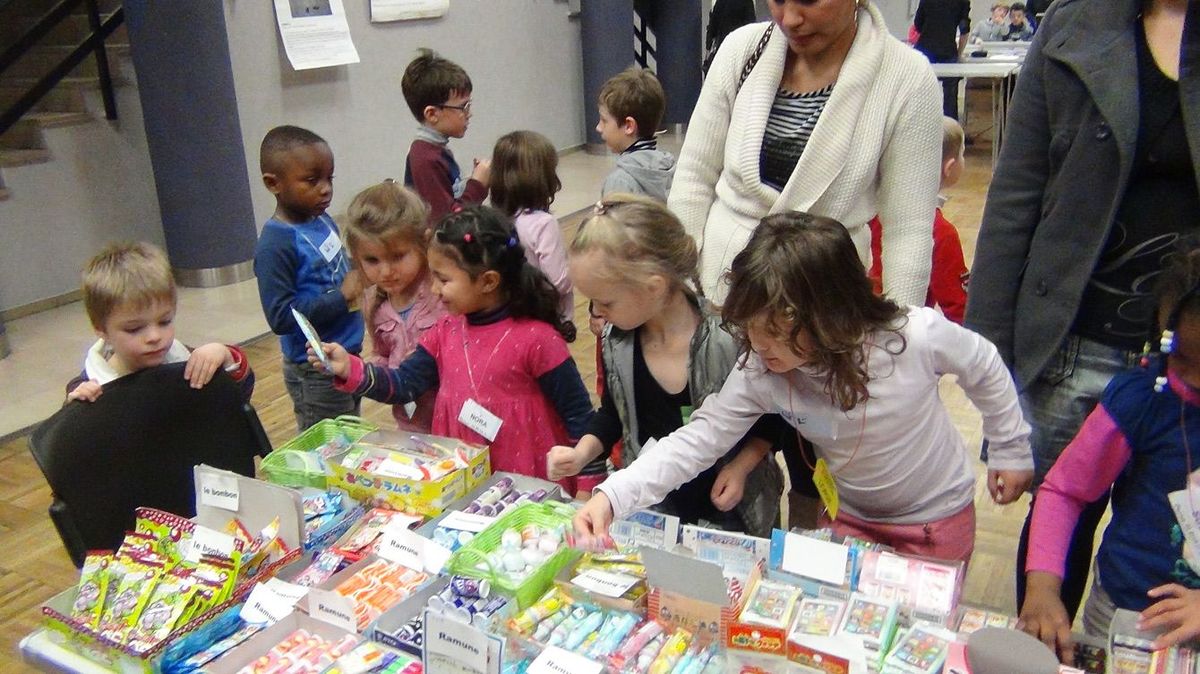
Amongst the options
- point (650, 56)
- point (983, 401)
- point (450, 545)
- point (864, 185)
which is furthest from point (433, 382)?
point (650, 56)

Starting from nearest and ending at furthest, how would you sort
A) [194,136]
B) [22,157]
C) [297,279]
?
1. [297,279]
2. [22,157]
3. [194,136]

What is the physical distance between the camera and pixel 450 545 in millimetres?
1559

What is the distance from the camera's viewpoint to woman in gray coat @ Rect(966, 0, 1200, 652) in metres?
1.41

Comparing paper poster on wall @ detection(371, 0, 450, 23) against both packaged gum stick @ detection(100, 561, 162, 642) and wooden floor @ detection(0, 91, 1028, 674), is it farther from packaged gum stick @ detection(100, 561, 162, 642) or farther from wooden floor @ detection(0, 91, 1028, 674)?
packaged gum stick @ detection(100, 561, 162, 642)

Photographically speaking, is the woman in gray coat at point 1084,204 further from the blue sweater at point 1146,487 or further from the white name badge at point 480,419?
the white name badge at point 480,419

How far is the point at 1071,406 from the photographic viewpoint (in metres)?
1.62

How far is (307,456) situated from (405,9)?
5.74 metres

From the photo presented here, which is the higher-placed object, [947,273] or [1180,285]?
[1180,285]

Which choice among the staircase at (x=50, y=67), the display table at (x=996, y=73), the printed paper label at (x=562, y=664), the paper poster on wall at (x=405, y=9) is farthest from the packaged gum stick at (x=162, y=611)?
the display table at (x=996, y=73)

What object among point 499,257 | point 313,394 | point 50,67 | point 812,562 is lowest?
point 313,394

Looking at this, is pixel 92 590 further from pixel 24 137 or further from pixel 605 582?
pixel 24 137

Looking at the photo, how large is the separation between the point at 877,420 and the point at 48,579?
2.39m

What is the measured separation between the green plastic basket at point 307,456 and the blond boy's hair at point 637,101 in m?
1.71

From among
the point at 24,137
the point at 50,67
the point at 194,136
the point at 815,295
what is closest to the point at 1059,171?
the point at 815,295
